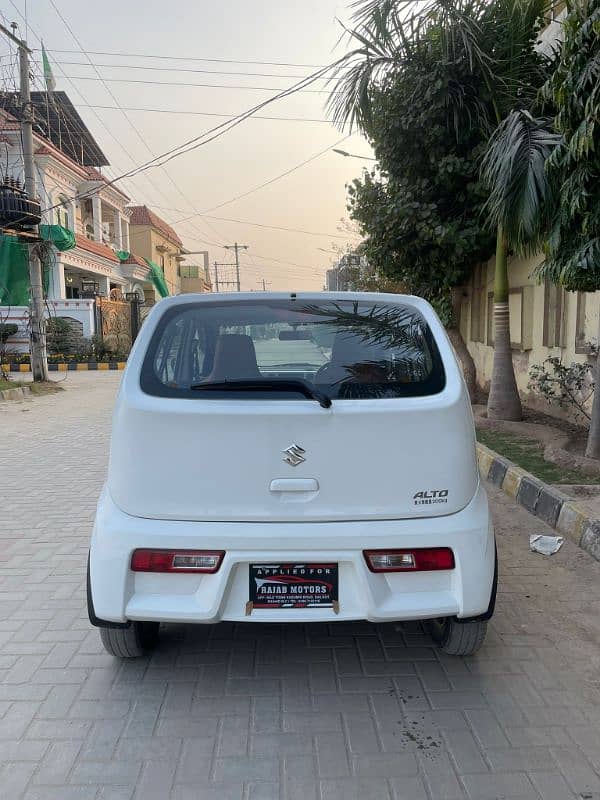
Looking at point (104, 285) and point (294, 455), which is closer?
point (294, 455)

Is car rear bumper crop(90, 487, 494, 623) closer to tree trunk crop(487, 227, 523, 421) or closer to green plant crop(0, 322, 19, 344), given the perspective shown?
tree trunk crop(487, 227, 523, 421)

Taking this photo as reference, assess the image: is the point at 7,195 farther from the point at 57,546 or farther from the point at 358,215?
the point at 57,546


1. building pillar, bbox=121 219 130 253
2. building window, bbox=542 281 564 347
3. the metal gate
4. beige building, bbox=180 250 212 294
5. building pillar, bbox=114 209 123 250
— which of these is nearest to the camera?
building window, bbox=542 281 564 347

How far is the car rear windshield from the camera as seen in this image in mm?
2480

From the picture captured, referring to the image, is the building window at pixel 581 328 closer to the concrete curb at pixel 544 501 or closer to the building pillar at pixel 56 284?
the concrete curb at pixel 544 501

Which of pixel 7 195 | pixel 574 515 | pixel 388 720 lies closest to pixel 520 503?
pixel 574 515

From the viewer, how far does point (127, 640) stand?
273 cm

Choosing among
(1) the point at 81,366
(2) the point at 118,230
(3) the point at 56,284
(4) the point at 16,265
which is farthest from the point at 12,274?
(2) the point at 118,230

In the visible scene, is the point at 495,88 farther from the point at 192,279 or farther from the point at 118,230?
the point at 192,279

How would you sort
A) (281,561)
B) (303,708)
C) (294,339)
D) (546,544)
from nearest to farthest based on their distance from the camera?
(281,561) → (303,708) → (294,339) → (546,544)

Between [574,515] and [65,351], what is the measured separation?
21.7 meters

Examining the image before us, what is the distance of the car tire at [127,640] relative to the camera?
2711mm

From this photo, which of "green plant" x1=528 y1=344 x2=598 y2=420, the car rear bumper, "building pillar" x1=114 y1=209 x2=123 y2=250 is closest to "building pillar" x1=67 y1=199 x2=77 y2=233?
"building pillar" x1=114 y1=209 x2=123 y2=250

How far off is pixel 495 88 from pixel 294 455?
7479 millimetres
